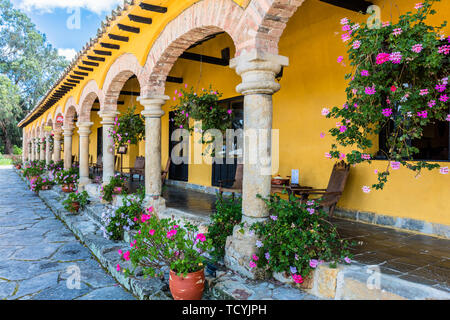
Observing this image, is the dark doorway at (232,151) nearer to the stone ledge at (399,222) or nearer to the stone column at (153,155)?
the stone column at (153,155)

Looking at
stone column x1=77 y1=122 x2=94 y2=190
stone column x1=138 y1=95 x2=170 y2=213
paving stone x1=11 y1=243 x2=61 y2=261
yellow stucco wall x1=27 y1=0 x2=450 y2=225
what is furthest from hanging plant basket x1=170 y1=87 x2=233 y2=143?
stone column x1=77 y1=122 x2=94 y2=190

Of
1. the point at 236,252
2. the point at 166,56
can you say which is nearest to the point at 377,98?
the point at 236,252

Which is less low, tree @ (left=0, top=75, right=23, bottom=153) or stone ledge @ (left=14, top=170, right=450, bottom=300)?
tree @ (left=0, top=75, right=23, bottom=153)

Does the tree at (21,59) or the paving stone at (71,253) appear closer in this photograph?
the paving stone at (71,253)

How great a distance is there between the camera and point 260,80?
9.74 ft

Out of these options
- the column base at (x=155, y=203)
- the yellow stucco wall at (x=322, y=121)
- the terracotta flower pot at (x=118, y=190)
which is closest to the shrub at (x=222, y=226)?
the column base at (x=155, y=203)

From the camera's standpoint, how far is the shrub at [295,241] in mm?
2590

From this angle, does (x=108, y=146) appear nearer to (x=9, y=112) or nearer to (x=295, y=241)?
(x=295, y=241)

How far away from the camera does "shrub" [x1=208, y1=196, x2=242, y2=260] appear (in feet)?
11.0

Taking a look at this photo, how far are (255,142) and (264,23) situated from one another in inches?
42.6

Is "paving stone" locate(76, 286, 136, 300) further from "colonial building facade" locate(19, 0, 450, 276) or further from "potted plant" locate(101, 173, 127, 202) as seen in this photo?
"potted plant" locate(101, 173, 127, 202)

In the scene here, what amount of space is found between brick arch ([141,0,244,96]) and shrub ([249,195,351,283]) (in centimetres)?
174

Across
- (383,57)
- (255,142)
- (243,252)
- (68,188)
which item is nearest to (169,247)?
(243,252)

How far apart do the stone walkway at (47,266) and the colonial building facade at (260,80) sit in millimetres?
1334
